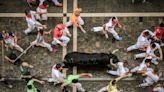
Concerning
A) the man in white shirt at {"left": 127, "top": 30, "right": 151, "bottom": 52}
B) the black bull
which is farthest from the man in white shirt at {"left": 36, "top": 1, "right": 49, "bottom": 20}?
the man in white shirt at {"left": 127, "top": 30, "right": 151, "bottom": 52}

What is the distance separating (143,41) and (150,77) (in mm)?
1880

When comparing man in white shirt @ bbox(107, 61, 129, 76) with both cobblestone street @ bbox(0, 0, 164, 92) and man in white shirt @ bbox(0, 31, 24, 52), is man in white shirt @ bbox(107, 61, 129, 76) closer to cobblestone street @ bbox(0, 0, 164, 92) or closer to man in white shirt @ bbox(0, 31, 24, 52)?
cobblestone street @ bbox(0, 0, 164, 92)

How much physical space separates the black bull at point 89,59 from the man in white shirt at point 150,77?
1.50 metres

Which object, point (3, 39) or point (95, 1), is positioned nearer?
point (3, 39)

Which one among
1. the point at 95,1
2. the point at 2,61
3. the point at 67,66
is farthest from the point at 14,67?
A: the point at 95,1

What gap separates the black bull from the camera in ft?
92.4

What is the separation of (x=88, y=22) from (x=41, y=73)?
3611 mm

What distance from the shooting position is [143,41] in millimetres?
28797

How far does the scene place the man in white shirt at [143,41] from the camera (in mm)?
28719

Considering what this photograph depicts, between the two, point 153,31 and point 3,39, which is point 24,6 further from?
point 153,31

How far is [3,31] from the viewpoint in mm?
29000

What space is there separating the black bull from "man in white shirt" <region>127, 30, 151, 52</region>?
1.29 metres

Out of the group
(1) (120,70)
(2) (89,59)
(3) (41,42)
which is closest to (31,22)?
(3) (41,42)

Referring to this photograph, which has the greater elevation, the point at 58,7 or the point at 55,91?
the point at 58,7
